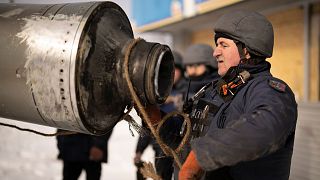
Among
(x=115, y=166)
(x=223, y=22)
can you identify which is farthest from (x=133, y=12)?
(x=223, y=22)

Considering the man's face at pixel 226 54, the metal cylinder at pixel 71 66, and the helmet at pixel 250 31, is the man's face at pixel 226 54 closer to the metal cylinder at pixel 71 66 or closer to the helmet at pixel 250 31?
the helmet at pixel 250 31

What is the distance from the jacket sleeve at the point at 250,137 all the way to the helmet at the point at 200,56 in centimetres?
224

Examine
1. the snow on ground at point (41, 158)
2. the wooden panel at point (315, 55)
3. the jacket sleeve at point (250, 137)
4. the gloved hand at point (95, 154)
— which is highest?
the jacket sleeve at point (250, 137)

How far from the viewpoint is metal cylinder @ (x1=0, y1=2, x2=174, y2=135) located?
128cm

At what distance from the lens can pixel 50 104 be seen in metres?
1.33

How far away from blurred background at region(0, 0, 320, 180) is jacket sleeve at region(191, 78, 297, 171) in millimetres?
1694

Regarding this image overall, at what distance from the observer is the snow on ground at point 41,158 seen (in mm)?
4578

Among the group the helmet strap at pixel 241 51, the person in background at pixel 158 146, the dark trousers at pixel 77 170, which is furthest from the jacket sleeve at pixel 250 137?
the dark trousers at pixel 77 170

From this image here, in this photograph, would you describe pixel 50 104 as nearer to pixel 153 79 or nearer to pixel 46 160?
pixel 153 79

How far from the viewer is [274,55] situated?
4594 millimetres

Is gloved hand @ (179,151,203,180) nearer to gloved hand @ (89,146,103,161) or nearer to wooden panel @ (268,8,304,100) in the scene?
gloved hand @ (89,146,103,161)

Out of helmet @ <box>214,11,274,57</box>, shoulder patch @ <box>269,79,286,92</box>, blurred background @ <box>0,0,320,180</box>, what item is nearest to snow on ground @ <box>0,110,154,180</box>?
blurred background @ <box>0,0,320,180</box>

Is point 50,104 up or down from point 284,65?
up

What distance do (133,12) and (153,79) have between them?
5740 mm
